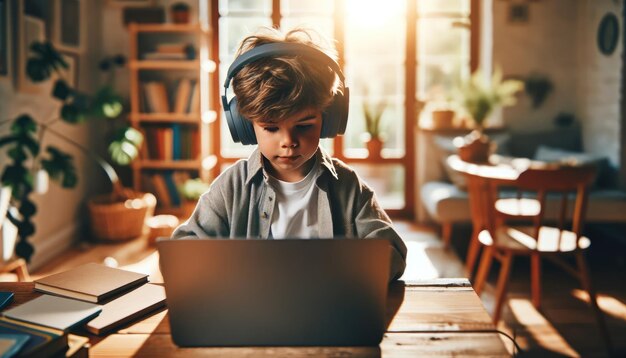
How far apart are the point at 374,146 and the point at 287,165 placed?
145 inches

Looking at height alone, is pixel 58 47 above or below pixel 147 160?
above

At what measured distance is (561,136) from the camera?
4.38 meters

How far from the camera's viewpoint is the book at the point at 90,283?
93 cm

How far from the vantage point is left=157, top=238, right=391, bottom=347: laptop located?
0.69m

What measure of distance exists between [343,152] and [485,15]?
1.67m

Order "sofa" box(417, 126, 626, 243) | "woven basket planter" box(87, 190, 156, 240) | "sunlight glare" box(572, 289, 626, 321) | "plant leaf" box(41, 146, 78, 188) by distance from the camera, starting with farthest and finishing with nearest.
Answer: "woven basket planter" box(87, 190, 156, 240) → "sofa" box(417, 126, 626, 243) → "plant leaf" box(41, 146, 78, 188) → "sunlight glare" box(572, 289, 626, 321)

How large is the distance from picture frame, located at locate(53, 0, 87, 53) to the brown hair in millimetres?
3080

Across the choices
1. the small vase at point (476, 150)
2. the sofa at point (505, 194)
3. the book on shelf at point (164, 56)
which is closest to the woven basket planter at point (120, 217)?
the book on shelf at point (164, 56)

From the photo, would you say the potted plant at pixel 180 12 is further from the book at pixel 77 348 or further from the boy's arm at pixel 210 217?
the book at pixel 77 348

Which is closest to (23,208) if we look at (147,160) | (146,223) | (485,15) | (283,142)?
(146,223)

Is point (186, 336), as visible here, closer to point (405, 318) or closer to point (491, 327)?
point (405, 318)

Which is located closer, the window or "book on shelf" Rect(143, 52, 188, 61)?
"book on shelf" Rect(143, 52, 188, 61)

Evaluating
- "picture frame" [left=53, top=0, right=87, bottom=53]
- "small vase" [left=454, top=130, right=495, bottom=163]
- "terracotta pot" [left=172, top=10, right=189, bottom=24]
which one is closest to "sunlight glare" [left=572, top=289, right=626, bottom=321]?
"small vase" [left=454, top=130, right=495, bottom=163]

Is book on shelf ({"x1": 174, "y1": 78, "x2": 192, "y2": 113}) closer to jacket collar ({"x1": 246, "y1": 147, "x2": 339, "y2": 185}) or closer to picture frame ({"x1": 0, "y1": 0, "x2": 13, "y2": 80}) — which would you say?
picture frame ({"x1": 0, "y1": 0, "x2": 13, "y2": 80})
